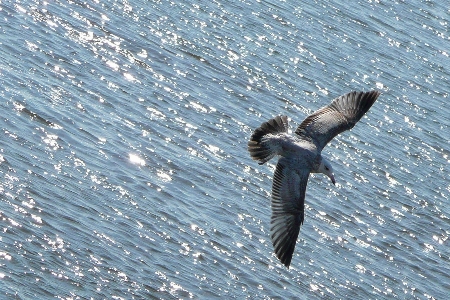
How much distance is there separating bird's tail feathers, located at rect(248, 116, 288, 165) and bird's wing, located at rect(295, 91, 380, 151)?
0.72 metres

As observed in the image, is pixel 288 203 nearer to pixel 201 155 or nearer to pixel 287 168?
pixel 287 168

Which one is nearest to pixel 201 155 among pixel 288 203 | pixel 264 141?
pixel 288 203

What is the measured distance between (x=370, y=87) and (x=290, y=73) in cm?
159

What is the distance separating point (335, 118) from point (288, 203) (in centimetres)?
128

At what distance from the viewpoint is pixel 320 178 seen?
1568 cm

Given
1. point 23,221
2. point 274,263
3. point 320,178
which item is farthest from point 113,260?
point 320,178

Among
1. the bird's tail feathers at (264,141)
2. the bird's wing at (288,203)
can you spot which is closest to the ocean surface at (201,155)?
the bird's wing at (288,203)

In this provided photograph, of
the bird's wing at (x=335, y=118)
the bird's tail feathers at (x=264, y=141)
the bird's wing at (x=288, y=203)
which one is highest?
the bird's wing at (x=335, y=118)

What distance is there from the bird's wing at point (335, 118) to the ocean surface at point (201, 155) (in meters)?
2.00

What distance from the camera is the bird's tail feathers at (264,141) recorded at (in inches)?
433

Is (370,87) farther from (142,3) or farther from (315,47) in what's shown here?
(142,3)

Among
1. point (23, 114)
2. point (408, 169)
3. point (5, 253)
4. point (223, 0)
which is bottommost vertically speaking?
point (5, 253)

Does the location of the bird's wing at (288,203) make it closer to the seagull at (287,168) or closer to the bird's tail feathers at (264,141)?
the seagull at (287,168)

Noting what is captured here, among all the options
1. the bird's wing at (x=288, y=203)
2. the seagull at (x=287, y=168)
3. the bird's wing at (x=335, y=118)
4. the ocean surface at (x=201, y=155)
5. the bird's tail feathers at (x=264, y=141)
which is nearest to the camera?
the bird's tail feathers at (x=264, y=141)
